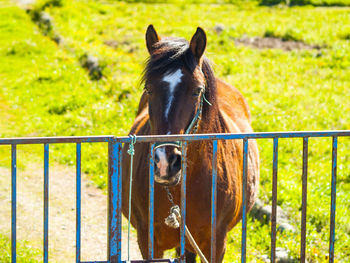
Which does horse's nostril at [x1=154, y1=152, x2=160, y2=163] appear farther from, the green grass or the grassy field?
the green grass

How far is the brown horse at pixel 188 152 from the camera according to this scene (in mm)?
3477

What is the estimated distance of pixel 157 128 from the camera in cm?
346

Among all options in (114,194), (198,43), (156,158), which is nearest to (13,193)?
(114,194)

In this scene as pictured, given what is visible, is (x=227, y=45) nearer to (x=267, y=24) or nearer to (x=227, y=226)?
(x=267, y=24)

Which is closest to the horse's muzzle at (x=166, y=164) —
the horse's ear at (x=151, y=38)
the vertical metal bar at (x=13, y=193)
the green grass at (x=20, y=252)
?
the vertical metal bar at (x=13, y=193)

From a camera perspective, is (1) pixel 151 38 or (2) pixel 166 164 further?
(1) pixel 151 38

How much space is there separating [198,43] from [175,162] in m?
1.10

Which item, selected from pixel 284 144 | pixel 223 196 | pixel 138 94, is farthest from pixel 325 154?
pixel 223 196

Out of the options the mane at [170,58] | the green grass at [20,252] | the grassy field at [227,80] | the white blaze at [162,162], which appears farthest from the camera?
the grassy field at [227,80]

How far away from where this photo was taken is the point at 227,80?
12.8 meters

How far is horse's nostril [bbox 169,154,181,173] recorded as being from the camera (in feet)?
10.7

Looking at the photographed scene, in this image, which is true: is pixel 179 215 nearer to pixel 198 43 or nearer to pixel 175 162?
pixel 175 162

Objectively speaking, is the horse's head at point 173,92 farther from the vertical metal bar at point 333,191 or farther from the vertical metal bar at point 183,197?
the vertical metal bar at point 333,191

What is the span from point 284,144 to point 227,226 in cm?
508
